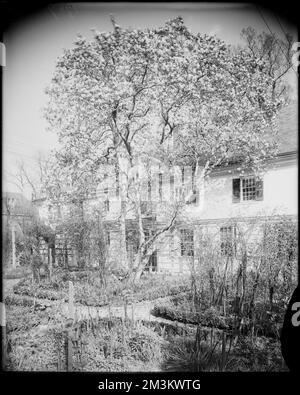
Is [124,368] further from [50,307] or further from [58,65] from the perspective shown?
[58,65]

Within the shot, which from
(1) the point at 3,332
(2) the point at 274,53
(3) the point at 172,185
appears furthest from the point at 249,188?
(1) the point at 3,332

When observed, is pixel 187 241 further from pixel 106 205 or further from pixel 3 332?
pixel 3 332

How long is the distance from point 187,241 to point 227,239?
1.19 feet

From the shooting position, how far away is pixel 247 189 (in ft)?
8.67

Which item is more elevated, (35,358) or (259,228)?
(259,228)

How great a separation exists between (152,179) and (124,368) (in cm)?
147

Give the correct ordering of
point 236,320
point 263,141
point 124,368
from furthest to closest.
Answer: point 263,141 < point 236,320 < point 124,368

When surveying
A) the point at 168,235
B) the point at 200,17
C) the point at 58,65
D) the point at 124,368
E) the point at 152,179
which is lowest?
the point at 124,368

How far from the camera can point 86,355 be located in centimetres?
175

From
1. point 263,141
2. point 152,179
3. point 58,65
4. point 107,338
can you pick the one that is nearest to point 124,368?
point 107,338

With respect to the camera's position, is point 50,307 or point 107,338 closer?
point 107,338

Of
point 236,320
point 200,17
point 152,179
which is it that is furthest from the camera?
point 152,179

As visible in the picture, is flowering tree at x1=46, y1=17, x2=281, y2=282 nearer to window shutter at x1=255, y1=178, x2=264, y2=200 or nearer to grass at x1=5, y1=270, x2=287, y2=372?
window shutter at x1=255, y1=178, x2=264, y2=200

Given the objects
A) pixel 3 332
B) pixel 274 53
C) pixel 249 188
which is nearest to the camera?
pixel 3 332
